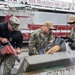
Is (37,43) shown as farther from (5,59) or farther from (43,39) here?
(5,59)

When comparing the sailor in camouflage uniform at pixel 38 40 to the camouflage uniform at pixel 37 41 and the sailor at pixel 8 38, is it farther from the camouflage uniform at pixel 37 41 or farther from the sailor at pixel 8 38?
the sailor at pixel 8 38

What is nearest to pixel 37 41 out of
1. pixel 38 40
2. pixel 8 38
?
pixel 38 40

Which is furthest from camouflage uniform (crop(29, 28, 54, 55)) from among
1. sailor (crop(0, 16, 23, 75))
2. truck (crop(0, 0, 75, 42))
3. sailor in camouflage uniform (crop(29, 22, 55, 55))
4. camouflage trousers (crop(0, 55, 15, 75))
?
truck (crop(0, 0, 75, 42))

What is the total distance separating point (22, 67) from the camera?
3994 mm

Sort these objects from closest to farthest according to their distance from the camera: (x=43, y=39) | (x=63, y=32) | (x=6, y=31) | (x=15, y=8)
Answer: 1. (x=6, y=31)
2. (x=43, y=39)
3. (x=15, y=8)
4. (x=63, y=32)

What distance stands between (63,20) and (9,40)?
1409 cm

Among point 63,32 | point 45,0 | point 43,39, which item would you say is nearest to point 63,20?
point 63,32

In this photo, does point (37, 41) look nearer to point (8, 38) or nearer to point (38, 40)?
point (38, 40)

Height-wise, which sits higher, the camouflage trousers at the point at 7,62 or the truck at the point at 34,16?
the camouflage trousers at the point at 7,62

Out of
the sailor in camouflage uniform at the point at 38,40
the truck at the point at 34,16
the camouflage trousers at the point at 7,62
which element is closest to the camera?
the camouflage trousers at the point at 7,62

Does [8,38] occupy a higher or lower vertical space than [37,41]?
higher

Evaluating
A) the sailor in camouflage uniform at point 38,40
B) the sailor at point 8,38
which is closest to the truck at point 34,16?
the sailor in camouflage uniform at point 38,40

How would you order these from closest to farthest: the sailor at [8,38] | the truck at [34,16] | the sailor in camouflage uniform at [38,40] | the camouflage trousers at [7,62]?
the sailor at [8,38] → the camouflage trousers at [7,62] → the sailor in camouflage uniform at [38,40] → the truck at [34,16]

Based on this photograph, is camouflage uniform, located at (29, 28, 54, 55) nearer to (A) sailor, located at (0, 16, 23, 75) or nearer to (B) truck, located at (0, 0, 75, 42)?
(A) sailor, located at (0, 16, 23, 75)
